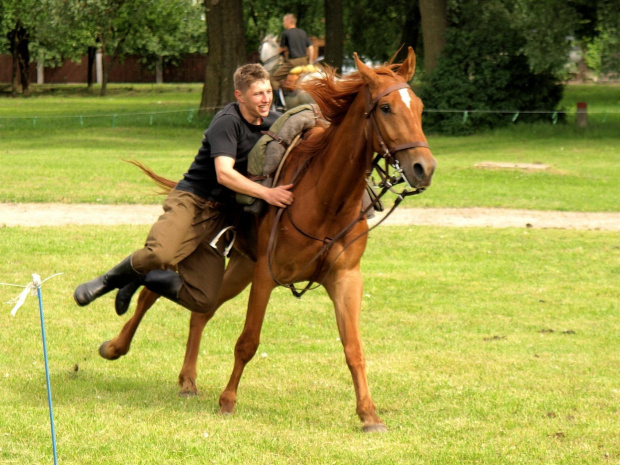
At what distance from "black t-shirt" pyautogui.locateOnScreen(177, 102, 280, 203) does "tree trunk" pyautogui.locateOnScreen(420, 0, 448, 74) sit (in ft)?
80.9

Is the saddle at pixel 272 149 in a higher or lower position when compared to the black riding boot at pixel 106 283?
higher

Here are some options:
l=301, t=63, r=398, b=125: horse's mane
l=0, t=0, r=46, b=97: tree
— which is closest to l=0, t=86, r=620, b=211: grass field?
l=301, t=63, r=398, b=125: horse's mane

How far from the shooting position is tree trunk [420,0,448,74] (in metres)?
30.7

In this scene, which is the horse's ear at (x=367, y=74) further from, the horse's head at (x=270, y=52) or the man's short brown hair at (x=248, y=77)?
the horse's head at (x=270, y=52)

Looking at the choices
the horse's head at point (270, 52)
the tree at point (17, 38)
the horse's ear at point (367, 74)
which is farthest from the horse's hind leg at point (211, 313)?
the tree at point (17, 38)

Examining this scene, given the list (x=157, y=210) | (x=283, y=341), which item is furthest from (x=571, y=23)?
(x=283, y=341)

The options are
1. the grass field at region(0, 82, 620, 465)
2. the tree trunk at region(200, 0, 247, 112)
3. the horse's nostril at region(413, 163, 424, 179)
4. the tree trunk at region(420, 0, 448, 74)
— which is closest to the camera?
the horse's nostril at region(413, 163, 424, 179)

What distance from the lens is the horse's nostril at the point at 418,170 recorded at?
5367 mm

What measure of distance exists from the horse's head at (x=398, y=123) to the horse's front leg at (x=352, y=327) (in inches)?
36.0

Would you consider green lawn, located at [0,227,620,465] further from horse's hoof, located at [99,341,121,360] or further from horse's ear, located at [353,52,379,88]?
horse's ear, located at [353,52,379,88]

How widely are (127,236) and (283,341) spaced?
5.30 metres

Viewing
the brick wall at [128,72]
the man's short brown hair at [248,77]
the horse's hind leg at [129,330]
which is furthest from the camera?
the brick wall at [128,72]

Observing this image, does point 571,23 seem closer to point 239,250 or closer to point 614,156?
point 614,156

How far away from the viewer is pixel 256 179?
6.61 metres
